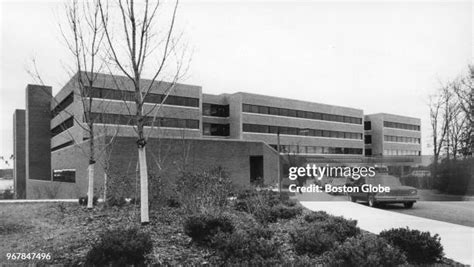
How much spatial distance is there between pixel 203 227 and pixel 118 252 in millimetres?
2235

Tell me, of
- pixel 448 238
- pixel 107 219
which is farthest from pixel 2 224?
pixel 448 238

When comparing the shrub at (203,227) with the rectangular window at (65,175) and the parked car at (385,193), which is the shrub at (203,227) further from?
the rectangular window at (65,175)

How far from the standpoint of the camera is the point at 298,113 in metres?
68.2

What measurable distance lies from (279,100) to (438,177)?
4284 centimetres

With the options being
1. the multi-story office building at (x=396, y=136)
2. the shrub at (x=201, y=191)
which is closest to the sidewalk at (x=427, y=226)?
the shrub at (x=201, y=191)

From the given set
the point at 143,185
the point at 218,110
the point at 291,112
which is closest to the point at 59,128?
the point at 218,110

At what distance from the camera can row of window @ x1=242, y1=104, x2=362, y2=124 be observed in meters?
62.4

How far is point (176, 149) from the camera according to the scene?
1189 inches

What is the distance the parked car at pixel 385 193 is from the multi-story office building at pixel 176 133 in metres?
1.24

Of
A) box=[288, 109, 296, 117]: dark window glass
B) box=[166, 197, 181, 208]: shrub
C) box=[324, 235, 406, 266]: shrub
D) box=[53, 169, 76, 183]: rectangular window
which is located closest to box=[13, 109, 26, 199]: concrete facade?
box=[53, 169, 76, 183]: rectangular window

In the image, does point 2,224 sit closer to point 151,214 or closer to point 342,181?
point 151,214

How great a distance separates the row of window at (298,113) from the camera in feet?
205

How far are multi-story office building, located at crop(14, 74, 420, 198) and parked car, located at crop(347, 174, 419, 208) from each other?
4.06ft

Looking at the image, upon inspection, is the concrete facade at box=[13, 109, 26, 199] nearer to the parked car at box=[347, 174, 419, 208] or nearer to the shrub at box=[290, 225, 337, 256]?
the parked car at box=[347, 174, 419, 208]
